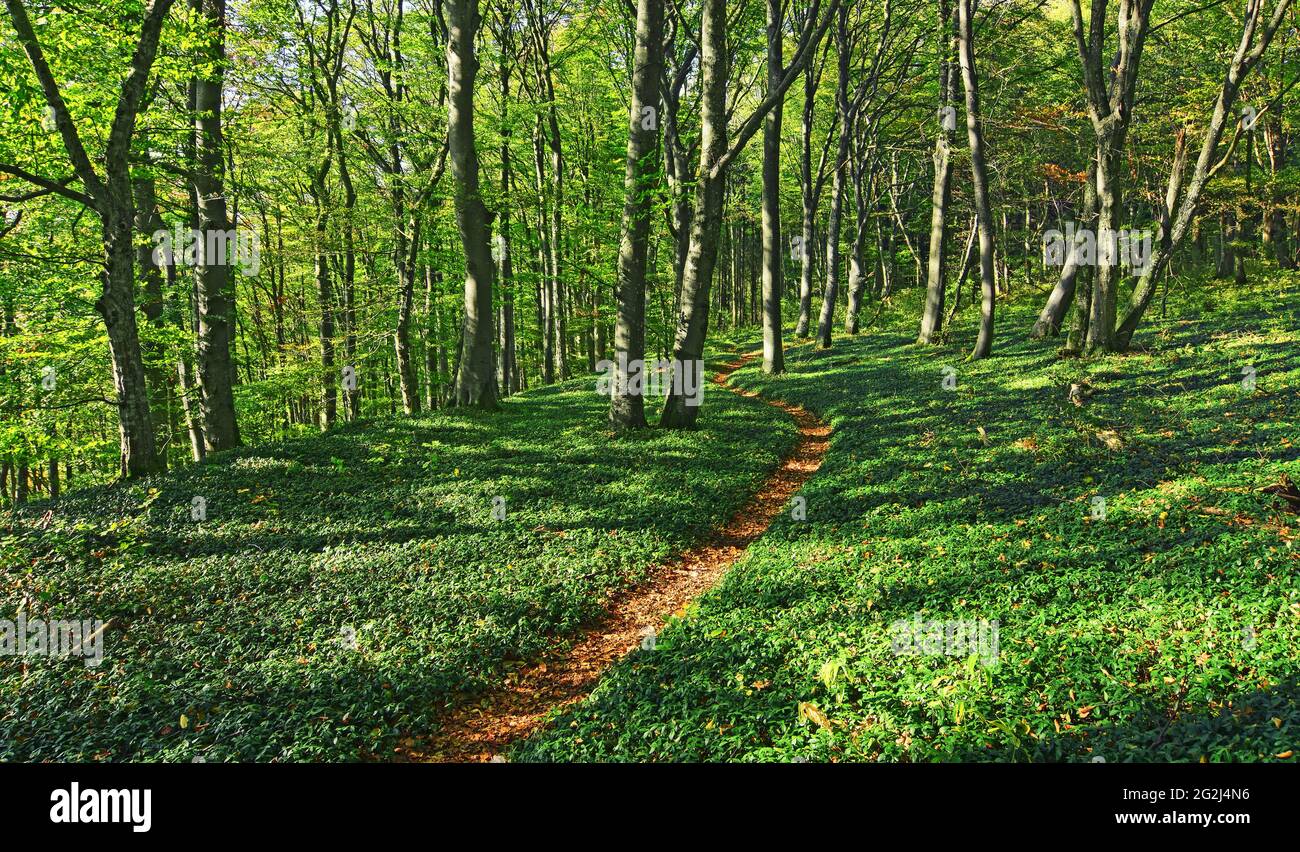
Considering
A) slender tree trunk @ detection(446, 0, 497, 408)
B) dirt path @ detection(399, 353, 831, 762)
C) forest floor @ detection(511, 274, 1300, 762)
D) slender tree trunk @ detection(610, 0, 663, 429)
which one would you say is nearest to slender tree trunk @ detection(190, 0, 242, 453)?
slender tree trunk @ detection(446, 0, 497, 408)

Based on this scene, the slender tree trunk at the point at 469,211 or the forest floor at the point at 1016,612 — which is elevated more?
the slender tree trunk at the point at 469,211

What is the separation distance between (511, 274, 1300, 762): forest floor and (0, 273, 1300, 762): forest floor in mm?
32

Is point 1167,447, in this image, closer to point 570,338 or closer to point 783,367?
point 783,367

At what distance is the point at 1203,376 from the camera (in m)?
13.0

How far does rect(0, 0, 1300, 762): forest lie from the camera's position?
5.23 metres

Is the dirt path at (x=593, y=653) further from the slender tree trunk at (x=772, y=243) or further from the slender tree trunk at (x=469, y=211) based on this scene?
the slender tree trunk at (x=772, y=243)

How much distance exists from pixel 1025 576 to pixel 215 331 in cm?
1587

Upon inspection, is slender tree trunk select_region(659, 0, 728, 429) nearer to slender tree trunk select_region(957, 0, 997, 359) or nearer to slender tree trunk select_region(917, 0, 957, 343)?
slender tree trunk select_region(957, 0, 997, 359)

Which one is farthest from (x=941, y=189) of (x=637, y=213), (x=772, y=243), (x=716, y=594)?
(x=716, y=594)

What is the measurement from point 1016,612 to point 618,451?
871 cm

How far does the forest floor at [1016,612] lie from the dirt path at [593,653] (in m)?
0.48

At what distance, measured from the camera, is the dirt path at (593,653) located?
558cm

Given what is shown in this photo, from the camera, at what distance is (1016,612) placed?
5.89m

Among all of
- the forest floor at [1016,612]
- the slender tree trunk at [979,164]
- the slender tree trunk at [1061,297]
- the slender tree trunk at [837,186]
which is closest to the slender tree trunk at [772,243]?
the slender tree trunk at [837,186]
